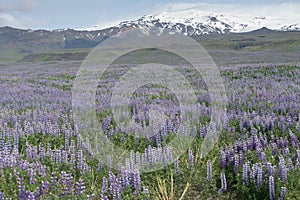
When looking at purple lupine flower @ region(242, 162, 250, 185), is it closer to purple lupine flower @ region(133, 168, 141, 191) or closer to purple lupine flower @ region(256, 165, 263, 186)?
purple lupine flower @ region(256, 165, 263, 186)

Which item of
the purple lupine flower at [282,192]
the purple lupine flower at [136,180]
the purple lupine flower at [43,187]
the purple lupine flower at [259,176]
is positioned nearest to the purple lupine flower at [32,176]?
the purple lupine flower at [43,187]

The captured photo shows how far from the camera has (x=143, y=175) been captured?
5684 mm

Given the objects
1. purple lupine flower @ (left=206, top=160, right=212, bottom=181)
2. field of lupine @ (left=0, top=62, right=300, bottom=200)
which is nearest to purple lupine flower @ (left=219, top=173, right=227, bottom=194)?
field of lupine @ (left=0, top=62, right=300, bottom=200)

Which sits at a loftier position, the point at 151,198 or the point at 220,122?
the point at 220,122

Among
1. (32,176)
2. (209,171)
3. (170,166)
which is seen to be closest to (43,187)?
(32,176)

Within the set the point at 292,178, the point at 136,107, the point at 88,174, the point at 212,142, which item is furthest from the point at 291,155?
the point at 136,107

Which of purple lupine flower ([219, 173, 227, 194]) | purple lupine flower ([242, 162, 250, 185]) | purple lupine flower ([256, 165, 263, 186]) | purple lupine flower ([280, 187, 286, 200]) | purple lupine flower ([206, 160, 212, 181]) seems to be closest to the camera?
purple lupine flower ([280, 187, 286, 200])

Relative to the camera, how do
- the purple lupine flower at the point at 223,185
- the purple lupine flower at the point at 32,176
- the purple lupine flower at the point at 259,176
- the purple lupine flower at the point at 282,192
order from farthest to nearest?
1. the purple lupine flower at the point at 223,185
2. the purple lupine flower at the point at 259,176
3. the purple lupine flower at the point at 32,176
4. the purple lupine flower at the point at 282,192

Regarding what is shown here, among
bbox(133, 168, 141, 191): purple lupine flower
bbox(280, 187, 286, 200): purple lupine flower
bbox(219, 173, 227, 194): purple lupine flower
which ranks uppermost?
bbox(133, 168, 141, 191): purple lupine flower

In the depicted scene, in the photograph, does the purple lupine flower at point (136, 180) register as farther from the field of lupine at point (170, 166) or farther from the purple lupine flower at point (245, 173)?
the purple lupine flower at point (245, 173)

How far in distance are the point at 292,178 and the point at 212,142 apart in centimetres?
208

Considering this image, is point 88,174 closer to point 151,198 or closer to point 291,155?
point 151,198

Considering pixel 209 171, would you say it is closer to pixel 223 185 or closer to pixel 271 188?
pixel 223 185

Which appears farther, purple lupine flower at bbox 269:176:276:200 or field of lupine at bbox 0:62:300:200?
field of lupine at bbox 0:62:300:200
